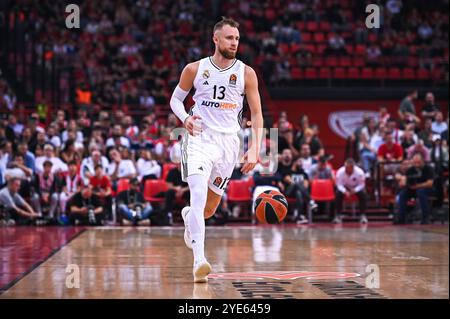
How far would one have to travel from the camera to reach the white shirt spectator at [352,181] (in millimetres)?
20500

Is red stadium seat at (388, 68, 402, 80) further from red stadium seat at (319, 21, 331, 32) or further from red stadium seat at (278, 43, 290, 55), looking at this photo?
red stadium seat at (278, 43, 290, 55)

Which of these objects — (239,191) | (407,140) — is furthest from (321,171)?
(407,140)

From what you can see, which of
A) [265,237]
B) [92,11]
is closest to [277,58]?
[92,11]

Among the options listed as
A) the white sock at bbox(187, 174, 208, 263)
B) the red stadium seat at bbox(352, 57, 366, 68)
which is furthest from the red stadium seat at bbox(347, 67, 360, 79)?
the white sock at bbox(187, 174, 208, 263)

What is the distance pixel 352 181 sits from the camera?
20.6m

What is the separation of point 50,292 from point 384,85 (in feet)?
75.7

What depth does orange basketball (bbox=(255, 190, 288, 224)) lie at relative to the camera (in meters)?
9.23

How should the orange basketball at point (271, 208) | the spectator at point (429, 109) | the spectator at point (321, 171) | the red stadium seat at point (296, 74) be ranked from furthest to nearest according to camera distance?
the red stadium seat at point (296, 74), the spectator at point (429, 109), the spectator at point (321, 171), the orange basketball at point (271, 208)

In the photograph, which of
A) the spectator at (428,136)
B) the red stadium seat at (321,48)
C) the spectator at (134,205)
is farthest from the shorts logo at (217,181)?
the red stadium seat at (321,48)

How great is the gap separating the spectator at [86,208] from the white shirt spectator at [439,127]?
31.4 feet

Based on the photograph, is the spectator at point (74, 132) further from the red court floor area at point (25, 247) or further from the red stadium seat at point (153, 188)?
the red court floor area at point (25, 247)

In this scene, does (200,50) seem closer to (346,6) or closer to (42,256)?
(346,6)

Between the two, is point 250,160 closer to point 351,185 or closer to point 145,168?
point 145,168
